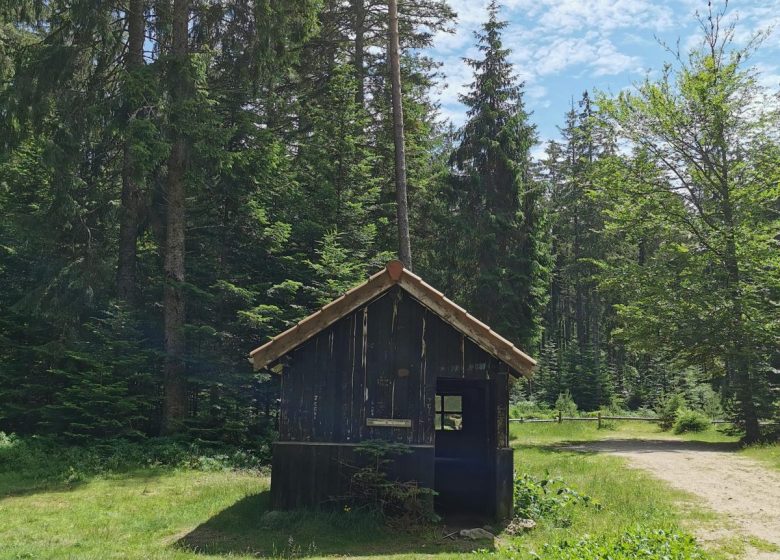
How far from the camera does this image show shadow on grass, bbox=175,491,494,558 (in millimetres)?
7488

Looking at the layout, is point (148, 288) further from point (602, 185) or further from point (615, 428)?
point (615, 428)

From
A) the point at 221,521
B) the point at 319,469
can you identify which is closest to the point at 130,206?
the point at 221,521

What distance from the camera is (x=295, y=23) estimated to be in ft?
59.0

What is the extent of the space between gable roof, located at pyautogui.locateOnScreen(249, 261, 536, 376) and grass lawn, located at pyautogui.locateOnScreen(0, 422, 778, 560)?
94.8 inches

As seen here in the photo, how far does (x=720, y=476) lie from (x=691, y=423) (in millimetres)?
12831

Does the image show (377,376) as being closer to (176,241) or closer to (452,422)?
(452,422)

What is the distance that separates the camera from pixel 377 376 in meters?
9.01

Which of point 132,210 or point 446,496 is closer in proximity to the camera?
point 446,496

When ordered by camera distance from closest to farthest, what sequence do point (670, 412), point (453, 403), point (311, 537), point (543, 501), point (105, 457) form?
point (311, 537), point (543, 501), point (453, 403), point (105, 457), point (670, 412)

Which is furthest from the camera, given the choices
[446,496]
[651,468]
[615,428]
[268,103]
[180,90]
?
[615,428]

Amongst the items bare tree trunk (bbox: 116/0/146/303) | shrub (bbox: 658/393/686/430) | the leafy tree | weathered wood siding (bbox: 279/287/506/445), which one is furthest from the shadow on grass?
shrub (bbox: 658/393/686/430)

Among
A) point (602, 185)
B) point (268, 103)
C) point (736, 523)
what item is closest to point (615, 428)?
point (602, 185)

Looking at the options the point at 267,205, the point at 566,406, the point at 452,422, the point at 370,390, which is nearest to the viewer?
the point at 370,390

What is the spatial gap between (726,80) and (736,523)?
18644mm
